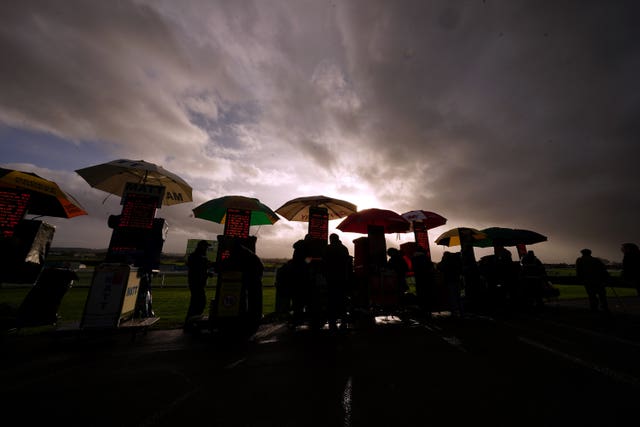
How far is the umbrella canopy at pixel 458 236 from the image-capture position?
10.8 meters

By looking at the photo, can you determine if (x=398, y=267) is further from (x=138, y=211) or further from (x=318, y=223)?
(x=138, y=211)

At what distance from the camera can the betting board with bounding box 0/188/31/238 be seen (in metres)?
6.16

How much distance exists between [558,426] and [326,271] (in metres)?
4.58

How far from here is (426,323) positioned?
6.80 meters

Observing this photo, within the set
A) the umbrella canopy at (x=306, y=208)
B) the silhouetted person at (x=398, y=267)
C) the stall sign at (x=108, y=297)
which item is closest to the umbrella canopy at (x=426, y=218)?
the umbrella canopy at (x=306, y=208)

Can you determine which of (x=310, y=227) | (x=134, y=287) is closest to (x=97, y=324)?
(x=134, y=287)

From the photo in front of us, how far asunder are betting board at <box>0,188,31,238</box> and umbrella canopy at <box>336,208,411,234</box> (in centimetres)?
980

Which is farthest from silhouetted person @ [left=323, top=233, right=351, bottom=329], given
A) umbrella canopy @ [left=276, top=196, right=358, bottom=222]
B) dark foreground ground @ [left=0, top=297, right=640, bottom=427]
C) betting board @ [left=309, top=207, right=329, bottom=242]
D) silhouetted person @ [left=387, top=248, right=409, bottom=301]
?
umbrella canopy @ [left=276, top=196, right=358, bottom=222]

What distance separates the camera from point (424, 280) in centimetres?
784

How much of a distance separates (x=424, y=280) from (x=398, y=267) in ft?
3.05

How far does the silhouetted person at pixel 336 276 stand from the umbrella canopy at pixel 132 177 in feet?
18.0

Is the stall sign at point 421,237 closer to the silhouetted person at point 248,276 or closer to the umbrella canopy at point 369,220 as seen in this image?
the umbrella canopy at point 369,220

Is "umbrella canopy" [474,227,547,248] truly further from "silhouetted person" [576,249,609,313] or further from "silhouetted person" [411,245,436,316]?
"silhouetted person" [411,245,436,316]

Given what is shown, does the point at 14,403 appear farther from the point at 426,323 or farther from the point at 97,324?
the point at 426,323
